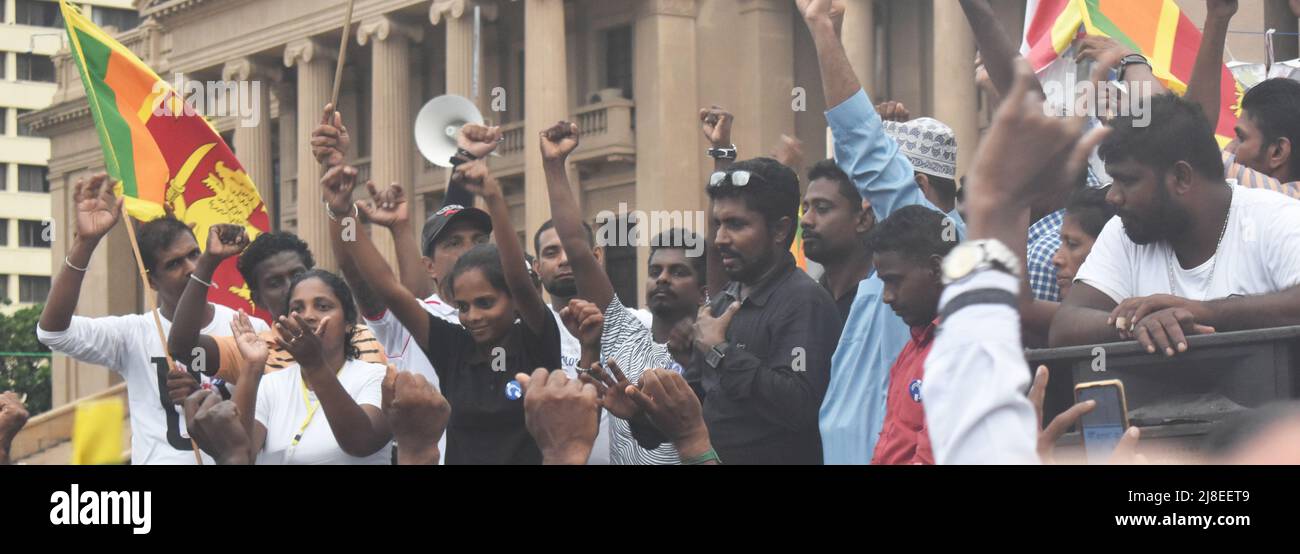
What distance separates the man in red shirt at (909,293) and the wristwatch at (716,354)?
Answer: 506 mm

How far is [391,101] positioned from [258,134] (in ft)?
17.5

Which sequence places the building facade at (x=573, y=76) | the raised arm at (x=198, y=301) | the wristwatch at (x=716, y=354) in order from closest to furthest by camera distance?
1. the wristwatch at (x=716, y=354)
2. the raised arm at (x=198, y=301)
3. the building facade at (x=573, y=76)

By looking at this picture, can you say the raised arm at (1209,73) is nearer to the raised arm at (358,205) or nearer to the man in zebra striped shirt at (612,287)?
the man in zebra striped shirt at (612,287)

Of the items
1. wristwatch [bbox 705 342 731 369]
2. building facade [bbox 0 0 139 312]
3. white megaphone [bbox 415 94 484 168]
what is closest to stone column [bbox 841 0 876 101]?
white megaphone [bbox 415 94 484 168]

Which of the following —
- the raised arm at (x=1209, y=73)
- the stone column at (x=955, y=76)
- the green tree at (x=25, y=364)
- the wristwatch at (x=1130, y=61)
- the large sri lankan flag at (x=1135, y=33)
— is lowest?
the green tree at (x=25, y=364)

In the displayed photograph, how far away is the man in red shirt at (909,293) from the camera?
16.2 feet

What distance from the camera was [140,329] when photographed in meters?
7.77

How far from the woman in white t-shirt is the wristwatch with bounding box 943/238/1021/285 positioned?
306 centimetres

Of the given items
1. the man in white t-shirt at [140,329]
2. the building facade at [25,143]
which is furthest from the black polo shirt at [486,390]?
the building facade at [25,143]

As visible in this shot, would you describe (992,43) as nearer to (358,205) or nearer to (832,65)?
(832,65)

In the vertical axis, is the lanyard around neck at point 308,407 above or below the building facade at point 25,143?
below

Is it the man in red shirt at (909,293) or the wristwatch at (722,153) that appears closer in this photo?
the man in red shirt at (909,293)

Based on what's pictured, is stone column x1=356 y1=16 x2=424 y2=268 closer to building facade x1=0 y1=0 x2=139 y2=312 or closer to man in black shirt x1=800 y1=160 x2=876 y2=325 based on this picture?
man in black shirt x1=800 y1=160 x2=876 y2=325
